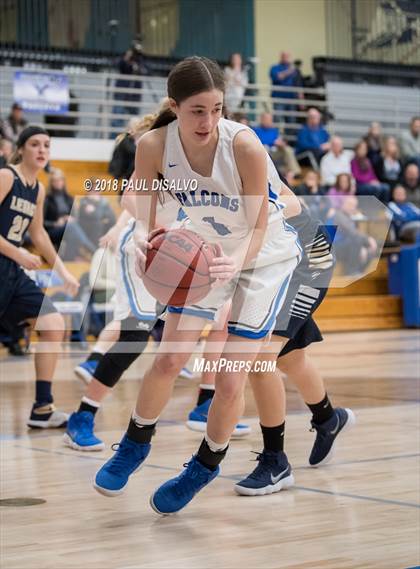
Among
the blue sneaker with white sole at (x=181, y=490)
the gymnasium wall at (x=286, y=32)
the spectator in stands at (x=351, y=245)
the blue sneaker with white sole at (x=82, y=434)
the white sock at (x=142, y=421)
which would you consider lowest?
the spectator in stands at (x=351, y=245)

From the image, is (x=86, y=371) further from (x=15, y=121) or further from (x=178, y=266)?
(x=15, y=121)

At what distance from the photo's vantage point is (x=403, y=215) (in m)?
14.9

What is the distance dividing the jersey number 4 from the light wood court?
3.34 ft

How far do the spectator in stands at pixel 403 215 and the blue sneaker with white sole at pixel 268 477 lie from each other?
34.1ft

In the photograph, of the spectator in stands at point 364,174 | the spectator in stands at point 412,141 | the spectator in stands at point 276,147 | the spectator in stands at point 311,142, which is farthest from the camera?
the spectator in stands at point 412,141

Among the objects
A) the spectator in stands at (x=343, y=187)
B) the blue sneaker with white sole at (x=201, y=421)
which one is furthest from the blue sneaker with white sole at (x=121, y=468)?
the spectator in stands at (x=343, y=187)

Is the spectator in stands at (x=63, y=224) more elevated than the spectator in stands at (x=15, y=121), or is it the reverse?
the spectator in stands at (x=15, y=121)

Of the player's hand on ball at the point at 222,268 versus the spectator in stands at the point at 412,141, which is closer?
the player's hand on ball at the point at 222,268

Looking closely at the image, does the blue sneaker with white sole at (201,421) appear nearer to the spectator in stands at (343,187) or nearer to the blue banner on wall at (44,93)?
the spectator in stands at (343,187)

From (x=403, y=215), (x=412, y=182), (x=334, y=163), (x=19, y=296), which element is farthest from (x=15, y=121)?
(x=19, y=296)

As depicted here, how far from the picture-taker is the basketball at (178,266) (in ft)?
10.8

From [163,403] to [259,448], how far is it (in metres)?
1.37

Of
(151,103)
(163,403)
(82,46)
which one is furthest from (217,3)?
(163,403)

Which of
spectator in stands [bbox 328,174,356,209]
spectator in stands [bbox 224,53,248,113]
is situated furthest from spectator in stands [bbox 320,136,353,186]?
spectator in stands [bbox 224,53,248,113]
